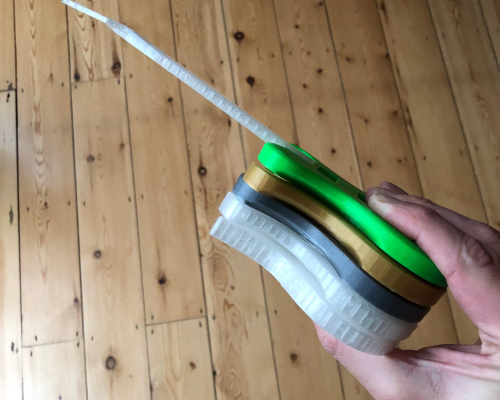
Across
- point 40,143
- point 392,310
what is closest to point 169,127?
point 40,143

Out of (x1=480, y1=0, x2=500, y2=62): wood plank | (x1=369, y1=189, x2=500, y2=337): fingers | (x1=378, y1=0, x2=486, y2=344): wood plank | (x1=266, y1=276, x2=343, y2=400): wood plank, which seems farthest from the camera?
(x1=480, y1=0, x2=500, y2=62): wood plank

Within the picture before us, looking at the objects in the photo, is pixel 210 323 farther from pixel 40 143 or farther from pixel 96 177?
pixel 40 143

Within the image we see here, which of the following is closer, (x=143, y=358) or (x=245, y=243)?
(x=245, y=243)

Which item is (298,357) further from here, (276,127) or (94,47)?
(94,47)

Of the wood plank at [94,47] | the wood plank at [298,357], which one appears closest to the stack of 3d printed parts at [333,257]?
the wood plank at [298,357]

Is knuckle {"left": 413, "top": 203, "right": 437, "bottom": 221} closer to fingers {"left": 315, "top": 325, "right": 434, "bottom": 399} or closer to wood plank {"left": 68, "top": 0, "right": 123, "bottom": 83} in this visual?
fingers {"left": 315, "top": 325, "right": 434, "bottom": 399}

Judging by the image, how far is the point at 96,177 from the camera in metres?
0.96

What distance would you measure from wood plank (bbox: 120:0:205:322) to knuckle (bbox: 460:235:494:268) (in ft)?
2.01

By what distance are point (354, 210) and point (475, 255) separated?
0.11m

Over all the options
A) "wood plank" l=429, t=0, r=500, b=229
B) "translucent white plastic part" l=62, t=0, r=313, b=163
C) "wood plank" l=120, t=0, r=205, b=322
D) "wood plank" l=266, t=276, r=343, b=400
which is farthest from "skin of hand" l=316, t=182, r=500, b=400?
"wood plank" l=429, t=0, r=500, b=229

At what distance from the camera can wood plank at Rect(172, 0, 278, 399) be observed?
0.85 metres

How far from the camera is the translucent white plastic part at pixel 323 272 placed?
39 centimetres

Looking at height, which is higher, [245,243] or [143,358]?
[245,243]

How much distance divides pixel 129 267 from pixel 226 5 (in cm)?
72
